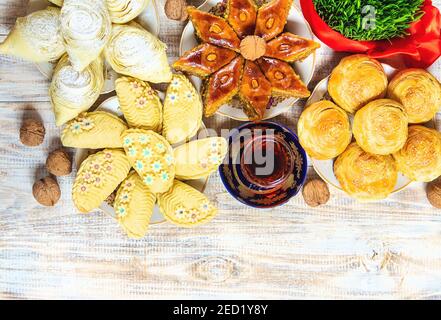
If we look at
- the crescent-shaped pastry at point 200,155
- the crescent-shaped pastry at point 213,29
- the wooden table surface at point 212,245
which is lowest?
the wooden table surface at point 212,245

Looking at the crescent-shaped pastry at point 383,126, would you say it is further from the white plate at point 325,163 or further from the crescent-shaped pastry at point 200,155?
the crescent-shaped pastry at point 200,155

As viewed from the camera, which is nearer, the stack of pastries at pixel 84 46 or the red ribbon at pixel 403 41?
the stack of pastries at pixel 84 46

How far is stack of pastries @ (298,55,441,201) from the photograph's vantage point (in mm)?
1381

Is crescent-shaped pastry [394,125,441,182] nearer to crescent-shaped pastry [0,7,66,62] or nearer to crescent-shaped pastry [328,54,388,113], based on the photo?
crescent-shaped pastry [328,54,388,113]

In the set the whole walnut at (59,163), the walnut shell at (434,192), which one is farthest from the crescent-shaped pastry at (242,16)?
the walnut shell at (434,192)

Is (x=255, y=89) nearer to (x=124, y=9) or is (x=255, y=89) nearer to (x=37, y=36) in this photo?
(x=124, y=9)

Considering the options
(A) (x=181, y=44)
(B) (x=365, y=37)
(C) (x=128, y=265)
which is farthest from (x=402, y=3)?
(C) (x=128, y=265)

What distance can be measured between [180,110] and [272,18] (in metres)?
0.35

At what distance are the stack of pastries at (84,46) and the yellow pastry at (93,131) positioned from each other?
0.03 meters

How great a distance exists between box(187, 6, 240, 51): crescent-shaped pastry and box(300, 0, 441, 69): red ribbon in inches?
9.0

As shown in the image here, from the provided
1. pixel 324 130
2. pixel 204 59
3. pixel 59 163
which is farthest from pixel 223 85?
pixel 59 163

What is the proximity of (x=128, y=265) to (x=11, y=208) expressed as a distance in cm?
38

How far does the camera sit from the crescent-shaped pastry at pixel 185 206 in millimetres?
1422

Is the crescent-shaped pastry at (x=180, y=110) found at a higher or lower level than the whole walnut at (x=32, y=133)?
higher
